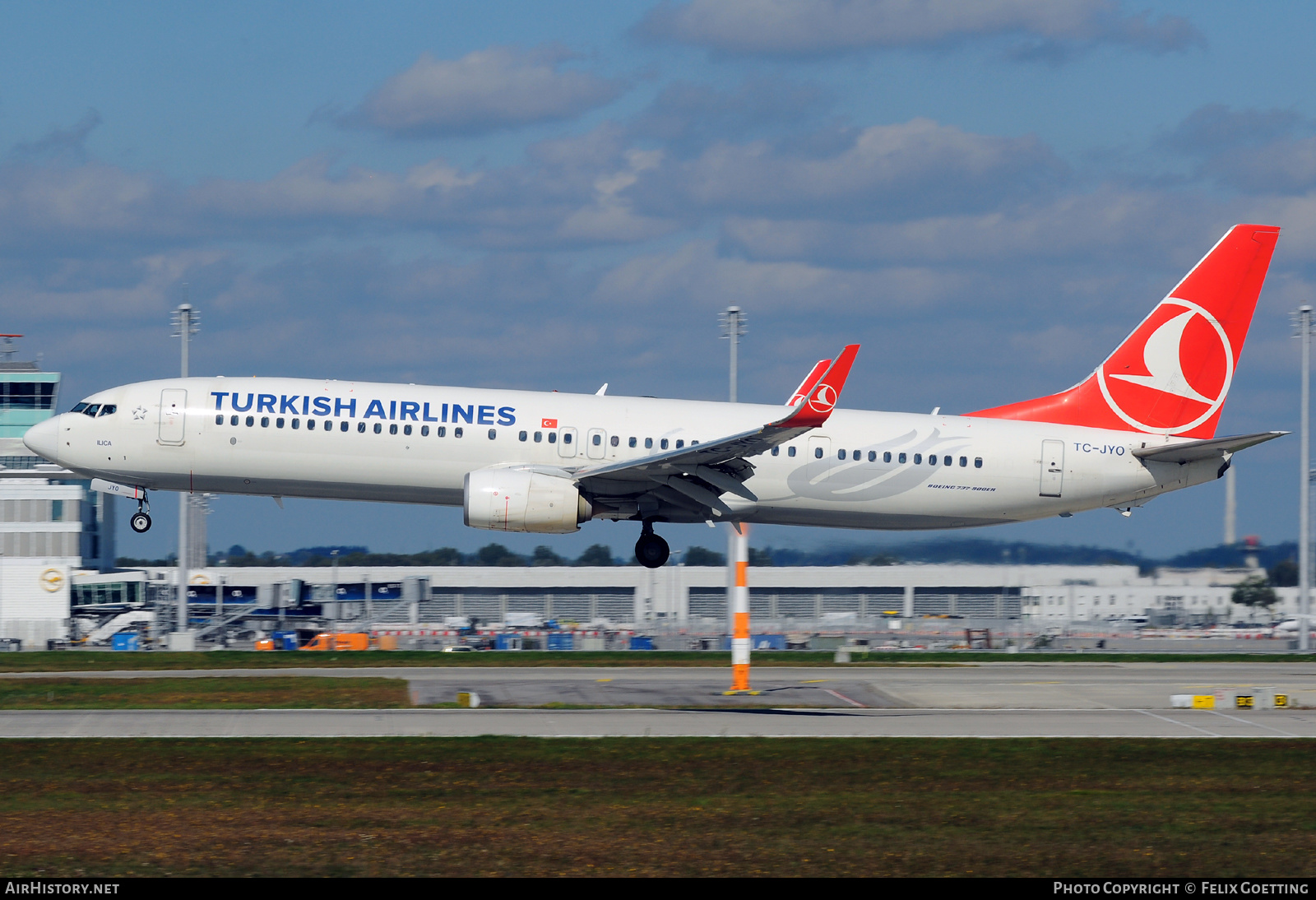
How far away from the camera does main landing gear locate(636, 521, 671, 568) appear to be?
3769 cm

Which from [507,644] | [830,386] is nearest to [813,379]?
[830,386]

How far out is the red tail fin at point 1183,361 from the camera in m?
39.6

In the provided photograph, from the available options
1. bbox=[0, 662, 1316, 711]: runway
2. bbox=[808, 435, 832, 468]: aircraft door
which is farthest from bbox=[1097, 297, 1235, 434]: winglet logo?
bbox=[808, 435, 832, 468]: aircraft door

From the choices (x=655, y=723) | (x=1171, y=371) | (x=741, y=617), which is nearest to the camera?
(x=655, y=723)

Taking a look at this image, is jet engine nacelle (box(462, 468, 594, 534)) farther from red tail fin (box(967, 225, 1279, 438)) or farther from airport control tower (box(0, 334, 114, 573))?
airport control tower (box(0, 334, 114, 573))

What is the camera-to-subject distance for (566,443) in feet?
119

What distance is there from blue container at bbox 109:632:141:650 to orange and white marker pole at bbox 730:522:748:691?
3391 cm

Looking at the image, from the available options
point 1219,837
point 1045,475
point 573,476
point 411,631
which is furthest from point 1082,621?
point 1219,837

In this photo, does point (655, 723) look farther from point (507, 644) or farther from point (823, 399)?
point (507, 644)

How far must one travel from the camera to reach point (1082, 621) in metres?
83.5

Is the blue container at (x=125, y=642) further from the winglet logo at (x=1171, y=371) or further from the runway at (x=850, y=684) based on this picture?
the winglet logo at (x=1171, y=371)

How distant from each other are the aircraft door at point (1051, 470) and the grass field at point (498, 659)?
6362 mm

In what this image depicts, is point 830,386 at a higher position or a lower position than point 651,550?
higher

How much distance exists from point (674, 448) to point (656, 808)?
20.3m
